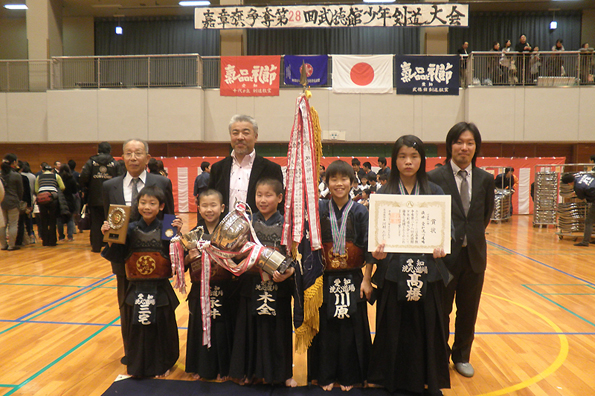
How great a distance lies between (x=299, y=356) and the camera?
11.5 ft

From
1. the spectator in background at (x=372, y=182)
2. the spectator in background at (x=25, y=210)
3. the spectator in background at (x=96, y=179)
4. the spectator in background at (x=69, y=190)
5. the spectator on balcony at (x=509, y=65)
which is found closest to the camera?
the spectator in background at (x=96, y=179)

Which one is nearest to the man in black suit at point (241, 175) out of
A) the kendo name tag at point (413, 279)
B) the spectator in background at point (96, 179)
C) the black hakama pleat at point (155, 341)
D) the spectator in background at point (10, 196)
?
the black hakama pleat at point (155, 341)

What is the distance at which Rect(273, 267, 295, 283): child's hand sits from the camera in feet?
8.71

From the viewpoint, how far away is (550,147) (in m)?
14.8

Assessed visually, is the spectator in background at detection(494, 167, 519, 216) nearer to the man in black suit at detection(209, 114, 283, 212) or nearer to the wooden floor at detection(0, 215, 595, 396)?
the wooden floor at detection(0, 215, 595, 396)

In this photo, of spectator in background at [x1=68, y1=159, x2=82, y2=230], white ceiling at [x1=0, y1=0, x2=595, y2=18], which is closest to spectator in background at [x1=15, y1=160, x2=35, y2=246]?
spectator in background at [x1=68, y1=159, x2=82, y2=230]

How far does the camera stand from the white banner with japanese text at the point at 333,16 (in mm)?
13211

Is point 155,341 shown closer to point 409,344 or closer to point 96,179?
point 409,344

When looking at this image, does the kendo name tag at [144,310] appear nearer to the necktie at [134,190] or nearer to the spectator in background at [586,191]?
the necktie at [134,190]

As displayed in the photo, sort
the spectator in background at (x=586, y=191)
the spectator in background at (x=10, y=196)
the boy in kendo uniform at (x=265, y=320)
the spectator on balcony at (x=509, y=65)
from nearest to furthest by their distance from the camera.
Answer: the boy in kendo uniform at (x=265, y=320) → the spectator in background at (x=10, y=196) → the spectator in background at (x=586, y=191) → the spectator on balcony at (x=509, y=65)

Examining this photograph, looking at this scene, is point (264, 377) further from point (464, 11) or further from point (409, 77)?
point (464, 11)

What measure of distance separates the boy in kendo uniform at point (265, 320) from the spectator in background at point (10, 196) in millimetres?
6943

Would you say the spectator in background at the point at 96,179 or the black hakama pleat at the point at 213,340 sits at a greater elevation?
the spectator in background at the point at 96,179

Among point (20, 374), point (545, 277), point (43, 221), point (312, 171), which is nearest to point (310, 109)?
point (312, 171)
